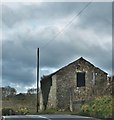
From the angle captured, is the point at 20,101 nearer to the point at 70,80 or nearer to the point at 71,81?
the point at 70,80

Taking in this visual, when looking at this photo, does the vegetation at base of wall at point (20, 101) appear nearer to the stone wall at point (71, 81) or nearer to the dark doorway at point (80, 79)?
the stone wall at point (71, 81)

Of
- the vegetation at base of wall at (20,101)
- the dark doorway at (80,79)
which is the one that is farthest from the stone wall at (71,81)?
the vegetation at base of wall at (20,101)

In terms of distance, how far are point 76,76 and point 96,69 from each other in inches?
107

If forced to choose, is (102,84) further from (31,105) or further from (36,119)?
(36,119)

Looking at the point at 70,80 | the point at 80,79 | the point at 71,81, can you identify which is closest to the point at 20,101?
the point at 70,80

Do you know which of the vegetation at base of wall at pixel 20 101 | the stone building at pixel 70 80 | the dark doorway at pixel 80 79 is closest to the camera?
the stone building at pixel 70 80

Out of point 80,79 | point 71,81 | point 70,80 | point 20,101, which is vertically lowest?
point 20,101

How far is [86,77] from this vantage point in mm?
47094

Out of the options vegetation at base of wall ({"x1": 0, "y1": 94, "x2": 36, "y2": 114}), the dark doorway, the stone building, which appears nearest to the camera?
the stone building

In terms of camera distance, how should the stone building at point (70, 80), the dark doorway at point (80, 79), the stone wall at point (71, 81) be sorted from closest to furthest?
the stone wall at point (71, 81) → the stone building at point (70, 80) → the dark doorway at point (80, 79)

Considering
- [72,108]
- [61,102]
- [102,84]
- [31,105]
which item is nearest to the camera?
[102,84]

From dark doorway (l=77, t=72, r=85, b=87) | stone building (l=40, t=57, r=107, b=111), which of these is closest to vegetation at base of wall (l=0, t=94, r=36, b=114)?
stone building (l=40, t=57, r=107, b=111)

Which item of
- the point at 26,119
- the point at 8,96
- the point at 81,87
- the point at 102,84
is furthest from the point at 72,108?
the point at 26,119

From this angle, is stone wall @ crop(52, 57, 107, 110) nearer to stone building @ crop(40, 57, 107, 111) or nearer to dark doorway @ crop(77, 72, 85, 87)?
stone building @ crop(40, 57, 107, 111)
